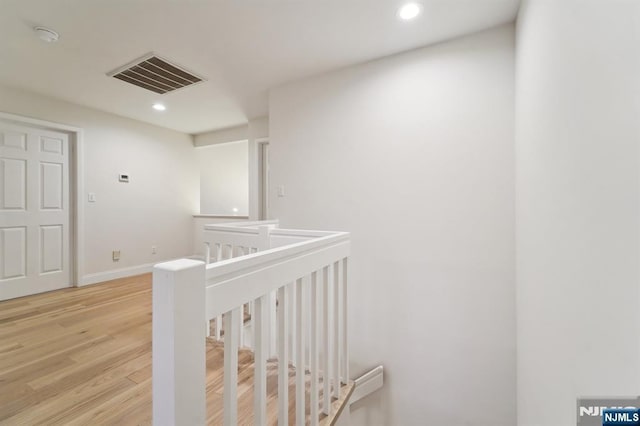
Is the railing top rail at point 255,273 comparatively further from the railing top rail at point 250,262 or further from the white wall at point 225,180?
the white wall at point 225,180

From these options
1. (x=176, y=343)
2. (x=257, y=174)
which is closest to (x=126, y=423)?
(x=176, y=343)

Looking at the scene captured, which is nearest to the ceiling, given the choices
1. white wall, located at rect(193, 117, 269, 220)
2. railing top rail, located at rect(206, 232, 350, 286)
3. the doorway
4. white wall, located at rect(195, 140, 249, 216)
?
the doorway

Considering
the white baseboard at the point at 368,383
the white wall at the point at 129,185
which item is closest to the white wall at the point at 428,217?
the white baseboard at the point at 368,383

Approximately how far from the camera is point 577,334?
80 centimetres

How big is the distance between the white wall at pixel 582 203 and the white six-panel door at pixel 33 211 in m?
4.65

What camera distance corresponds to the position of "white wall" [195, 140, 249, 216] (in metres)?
5.26

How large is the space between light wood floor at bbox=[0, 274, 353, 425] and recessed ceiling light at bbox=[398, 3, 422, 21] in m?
2.42

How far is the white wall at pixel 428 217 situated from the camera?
1.85 m

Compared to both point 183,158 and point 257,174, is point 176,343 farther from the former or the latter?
point 183,158

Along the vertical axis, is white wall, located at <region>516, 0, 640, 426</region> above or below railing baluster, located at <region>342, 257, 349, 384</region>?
above

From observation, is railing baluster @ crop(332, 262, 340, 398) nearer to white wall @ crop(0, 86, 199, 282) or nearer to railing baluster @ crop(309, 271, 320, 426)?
railing baluster @ crop(309, 271, 320, 426)

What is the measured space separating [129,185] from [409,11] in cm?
418

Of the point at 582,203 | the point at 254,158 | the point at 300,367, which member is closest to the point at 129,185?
the point at 254,158

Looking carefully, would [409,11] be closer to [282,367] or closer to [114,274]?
[282,367]
